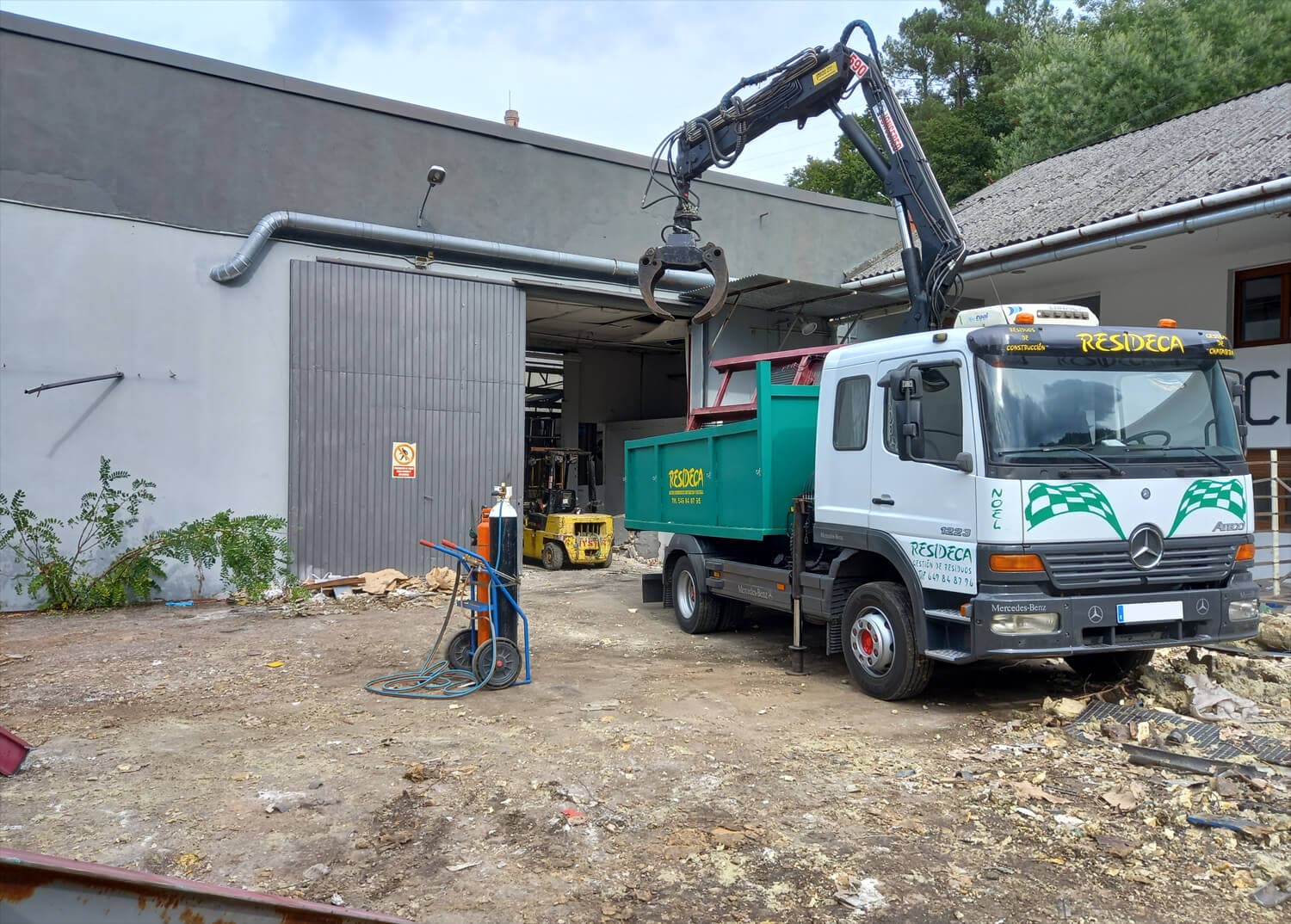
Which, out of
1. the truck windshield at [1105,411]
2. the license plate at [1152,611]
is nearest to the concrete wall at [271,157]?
the truck windshield at [1105,411]

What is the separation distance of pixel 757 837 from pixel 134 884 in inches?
116

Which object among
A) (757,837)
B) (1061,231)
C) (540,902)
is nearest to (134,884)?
(540,902)

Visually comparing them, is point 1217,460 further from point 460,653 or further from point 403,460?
point 403,460

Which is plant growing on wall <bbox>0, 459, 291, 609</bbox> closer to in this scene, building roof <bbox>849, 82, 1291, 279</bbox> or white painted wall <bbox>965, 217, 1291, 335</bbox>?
building roof <bbox>849, 82, 1291, 279</bbox>

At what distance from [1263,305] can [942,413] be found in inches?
295

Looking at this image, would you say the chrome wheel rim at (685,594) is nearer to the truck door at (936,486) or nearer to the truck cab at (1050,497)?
the truck cab at (1050,497)

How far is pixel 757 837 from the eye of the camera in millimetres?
4379

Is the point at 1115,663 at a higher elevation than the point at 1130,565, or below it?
below

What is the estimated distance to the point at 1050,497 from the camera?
19.1ft

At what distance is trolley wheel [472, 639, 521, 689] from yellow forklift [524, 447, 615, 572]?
8.76 m

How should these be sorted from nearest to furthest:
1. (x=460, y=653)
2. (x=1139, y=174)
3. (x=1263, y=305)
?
(x=460, y=653) < (x=1263, y=305) < (x=1139, y=174)

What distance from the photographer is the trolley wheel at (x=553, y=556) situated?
52.6 ft

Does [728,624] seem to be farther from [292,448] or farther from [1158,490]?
[292,448]

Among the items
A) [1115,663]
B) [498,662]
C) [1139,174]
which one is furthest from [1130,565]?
[1139,174]
